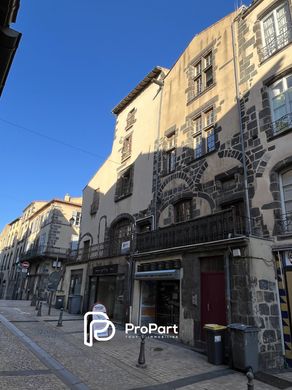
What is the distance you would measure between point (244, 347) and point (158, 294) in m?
6.47

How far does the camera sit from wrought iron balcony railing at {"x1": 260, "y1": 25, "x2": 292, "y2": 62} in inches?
421

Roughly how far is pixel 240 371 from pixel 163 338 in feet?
13.6

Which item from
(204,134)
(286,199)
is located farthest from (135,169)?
(286,199)

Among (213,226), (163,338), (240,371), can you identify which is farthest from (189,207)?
(240,371)

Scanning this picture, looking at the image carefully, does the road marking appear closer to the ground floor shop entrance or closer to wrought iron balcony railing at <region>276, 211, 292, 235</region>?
the ground floor shop entrance

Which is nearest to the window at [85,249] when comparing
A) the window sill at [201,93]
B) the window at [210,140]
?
the window at [210,140]

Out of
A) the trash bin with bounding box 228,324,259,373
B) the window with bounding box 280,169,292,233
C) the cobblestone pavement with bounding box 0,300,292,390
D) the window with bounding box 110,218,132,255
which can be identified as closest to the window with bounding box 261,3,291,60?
the window with bounding box 280,169,292,233

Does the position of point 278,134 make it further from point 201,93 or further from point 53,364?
point 53,364

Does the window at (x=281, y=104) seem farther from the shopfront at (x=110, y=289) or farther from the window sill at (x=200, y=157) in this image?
the shopfront at (x=110, y=289)

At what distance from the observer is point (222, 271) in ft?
31.2

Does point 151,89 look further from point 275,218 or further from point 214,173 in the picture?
point 275,218

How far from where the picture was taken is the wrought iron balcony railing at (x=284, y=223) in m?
9.00

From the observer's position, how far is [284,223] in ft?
29.9

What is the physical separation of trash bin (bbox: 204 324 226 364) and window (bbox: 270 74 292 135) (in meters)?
6.68
